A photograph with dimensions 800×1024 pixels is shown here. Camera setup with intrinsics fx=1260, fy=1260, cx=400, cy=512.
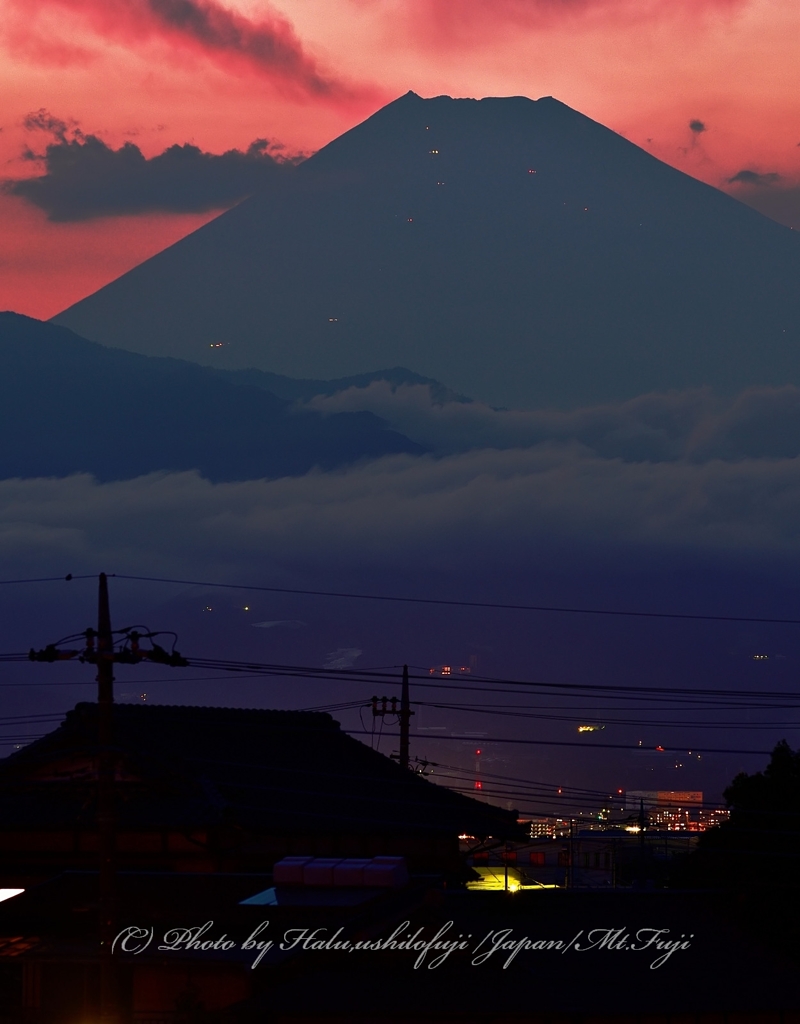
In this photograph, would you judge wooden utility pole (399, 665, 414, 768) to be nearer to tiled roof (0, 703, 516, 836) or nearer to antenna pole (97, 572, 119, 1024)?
tiled roof (0, 703, 516, 836)

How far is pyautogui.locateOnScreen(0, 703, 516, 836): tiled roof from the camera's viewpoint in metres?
40.2

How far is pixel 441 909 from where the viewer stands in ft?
104

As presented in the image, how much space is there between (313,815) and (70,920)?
1144cm

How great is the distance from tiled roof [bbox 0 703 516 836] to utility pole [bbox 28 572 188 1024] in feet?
28.9

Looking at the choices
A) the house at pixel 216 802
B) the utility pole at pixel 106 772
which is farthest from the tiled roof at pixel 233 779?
the utility pole at pixel 106 772

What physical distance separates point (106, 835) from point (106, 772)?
135 centimetres

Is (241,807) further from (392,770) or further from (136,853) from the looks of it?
(392,770)

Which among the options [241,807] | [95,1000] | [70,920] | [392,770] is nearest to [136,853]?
[241,807]

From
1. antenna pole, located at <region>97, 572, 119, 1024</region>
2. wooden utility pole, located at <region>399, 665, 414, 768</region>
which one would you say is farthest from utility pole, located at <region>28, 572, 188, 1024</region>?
wooden utility pole, located at <region>399, 665, 414, 768</region>

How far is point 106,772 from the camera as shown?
27.5 metres

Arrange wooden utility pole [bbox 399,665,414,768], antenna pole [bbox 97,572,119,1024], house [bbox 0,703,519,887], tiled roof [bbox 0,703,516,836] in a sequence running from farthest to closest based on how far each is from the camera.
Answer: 1. wooden utility pole [bbox 399,665,414,768]
2. tiled roof [bbox 0,703,516,836]
3. house [bbox 0,703,519,887]
4. antenna pole [bbox 97,572,119,1024]

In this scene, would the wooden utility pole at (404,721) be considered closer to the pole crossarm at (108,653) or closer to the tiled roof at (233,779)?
the tiled roof at (233,779)

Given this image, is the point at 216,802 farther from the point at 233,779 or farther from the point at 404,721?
the point at 404,721

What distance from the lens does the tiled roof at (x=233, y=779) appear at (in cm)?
4022
